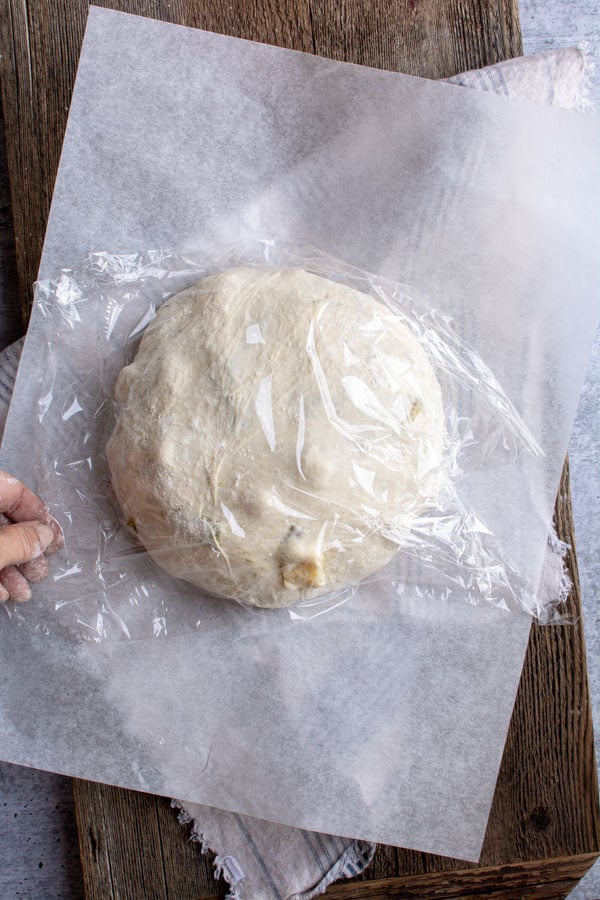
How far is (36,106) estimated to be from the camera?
110cm

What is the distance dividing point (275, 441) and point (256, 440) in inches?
1.0

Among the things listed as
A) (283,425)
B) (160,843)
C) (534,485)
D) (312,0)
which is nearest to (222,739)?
(160,843)

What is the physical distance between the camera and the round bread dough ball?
91 cm

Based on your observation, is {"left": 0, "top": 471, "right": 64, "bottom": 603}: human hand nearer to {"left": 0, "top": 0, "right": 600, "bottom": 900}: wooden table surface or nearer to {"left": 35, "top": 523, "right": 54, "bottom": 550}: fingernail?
{"left": 35, "top": 523, "right": 54, "bottom": 550}: fingernail

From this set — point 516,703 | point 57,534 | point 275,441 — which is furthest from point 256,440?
point 516,703

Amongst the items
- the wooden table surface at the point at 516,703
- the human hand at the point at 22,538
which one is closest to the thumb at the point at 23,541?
the human hand at the point at 22,538

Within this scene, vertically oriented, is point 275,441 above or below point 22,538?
above

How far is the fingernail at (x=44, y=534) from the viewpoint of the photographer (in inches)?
39.2

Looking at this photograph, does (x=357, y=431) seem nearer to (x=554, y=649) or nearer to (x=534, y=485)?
(x=534, y=485)

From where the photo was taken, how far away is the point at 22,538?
977mm

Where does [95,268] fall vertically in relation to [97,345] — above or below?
above

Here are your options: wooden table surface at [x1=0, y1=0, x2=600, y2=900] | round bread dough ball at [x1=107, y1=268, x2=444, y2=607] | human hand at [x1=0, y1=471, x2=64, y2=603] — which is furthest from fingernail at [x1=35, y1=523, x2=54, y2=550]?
wooden table surface at [x1=0, y1=0, x2=600, y2=900]

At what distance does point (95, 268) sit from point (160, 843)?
2.95 ft

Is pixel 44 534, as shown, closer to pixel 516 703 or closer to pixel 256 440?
pixel 256 440
